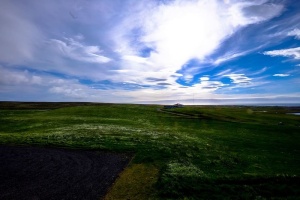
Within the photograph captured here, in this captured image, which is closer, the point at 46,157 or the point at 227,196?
the point at 227,196

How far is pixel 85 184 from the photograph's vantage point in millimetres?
17281

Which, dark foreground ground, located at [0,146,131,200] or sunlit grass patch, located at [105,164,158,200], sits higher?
dark foreground ground, located at [0,146,131,200]

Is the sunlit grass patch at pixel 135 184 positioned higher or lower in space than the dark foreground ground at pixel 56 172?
lower

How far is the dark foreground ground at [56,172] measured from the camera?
51.3 ft

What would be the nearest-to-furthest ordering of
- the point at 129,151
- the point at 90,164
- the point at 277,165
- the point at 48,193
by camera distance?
the point at 48,193, the point at 90,164, the point at 277,165, the point at 129,151

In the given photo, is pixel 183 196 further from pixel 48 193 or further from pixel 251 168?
pixel 251 168

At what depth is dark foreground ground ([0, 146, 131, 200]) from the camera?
51.3 ft

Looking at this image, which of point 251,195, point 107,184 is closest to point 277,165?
point 251,195

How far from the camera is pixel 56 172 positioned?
2000cm

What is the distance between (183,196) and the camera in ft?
51.4

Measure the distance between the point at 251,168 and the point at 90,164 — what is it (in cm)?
1956

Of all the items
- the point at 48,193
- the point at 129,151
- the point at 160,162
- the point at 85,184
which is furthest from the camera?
the point at 129,151

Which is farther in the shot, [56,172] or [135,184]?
[56,172]

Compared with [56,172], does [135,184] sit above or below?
below
